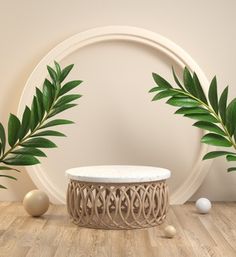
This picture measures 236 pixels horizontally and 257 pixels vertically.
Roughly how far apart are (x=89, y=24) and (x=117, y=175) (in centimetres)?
80

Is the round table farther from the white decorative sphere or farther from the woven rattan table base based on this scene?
the white decorative sphere

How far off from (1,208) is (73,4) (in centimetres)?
94

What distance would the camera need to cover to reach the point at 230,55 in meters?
2.42

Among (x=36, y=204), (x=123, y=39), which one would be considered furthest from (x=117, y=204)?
(x=123, y=39)

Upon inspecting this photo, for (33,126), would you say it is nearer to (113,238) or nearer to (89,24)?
(113,238)

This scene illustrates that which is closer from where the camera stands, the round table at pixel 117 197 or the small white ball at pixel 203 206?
the round table at pixel 117 197

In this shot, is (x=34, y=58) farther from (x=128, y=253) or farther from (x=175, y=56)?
(x=128, y=253)

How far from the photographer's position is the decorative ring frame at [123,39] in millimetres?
2342

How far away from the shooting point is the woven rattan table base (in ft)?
6.28

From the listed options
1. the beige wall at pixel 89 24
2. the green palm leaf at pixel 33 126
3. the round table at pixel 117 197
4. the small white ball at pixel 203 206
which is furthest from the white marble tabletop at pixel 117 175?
Result: the beige wall at pixel 89 24

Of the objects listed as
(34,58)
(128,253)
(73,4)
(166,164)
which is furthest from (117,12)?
(128,253)

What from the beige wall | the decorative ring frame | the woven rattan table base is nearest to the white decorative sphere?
the woven rattan table base

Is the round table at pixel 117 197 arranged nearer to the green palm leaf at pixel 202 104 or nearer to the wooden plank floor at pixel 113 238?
the wooden plank floor at pixel 113 238

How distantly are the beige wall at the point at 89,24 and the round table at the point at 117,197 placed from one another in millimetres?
645
